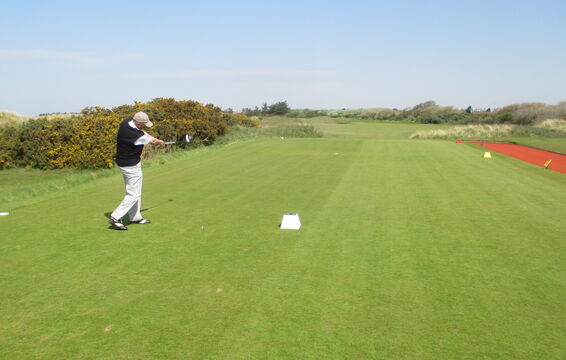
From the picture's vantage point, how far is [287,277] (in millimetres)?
5801

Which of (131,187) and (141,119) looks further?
(131,187)

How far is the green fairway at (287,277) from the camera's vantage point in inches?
165

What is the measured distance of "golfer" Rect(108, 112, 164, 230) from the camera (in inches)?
317

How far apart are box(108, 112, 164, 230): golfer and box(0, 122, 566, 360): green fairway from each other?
39 cm

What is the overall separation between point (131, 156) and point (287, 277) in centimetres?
413

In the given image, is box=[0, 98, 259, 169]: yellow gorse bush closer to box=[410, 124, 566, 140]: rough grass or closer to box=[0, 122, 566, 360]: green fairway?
box=[0, 122, 566, 360]: green fairway

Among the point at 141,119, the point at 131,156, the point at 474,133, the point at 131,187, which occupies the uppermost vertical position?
the point at 141,119

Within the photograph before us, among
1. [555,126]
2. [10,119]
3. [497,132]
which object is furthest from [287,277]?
[555,126]

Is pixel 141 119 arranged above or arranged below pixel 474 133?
above

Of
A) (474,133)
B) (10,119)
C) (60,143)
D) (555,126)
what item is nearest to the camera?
(60,143)

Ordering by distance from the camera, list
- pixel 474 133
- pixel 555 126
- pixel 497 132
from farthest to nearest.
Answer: pixel 555 126 < pixel 474 133 < pixel 497 132

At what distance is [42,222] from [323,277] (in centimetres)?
603

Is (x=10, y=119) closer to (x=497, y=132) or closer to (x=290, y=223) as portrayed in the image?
(x=290, y=223)

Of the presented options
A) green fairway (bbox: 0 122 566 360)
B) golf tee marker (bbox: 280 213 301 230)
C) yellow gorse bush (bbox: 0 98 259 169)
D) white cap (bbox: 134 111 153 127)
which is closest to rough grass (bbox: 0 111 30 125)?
yellow gorse bush (bbox: 0 98 259 169)
